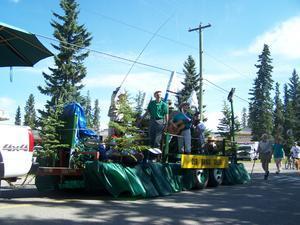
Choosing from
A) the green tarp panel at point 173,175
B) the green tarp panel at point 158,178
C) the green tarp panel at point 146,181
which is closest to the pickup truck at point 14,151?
the green tarp panel at point 146,181

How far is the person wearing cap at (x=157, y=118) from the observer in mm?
11633

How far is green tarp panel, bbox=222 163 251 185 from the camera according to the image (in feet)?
48.6

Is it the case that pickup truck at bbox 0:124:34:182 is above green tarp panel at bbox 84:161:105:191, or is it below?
above

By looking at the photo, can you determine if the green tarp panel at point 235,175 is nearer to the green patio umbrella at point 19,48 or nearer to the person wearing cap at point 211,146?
the person wearing cap at point 211,146

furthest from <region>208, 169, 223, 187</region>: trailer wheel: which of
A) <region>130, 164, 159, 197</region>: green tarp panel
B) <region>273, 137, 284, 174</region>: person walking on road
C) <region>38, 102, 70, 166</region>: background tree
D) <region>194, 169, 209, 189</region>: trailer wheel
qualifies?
<region>273, 137, 284, 174</region>: person walking on road

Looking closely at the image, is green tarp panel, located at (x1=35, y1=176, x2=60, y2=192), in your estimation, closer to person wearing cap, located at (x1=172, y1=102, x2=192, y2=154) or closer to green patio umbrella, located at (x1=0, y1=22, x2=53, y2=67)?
green patio umbrella, located at (x1=0, y1=22, x2=53, y2=67)

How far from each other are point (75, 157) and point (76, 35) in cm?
3991

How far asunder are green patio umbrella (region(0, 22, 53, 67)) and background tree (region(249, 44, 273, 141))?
68.6 m

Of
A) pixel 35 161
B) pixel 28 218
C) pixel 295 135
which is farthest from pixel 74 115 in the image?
pixel 295 135

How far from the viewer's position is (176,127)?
12.6m

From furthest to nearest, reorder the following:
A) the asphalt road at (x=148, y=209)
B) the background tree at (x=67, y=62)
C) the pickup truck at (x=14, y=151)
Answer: the background tree at (x=67, y=62) → the pickup truck at (x=14, y=151) → the asphalt road at (x=148, y=209)

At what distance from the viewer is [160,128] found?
1165cm

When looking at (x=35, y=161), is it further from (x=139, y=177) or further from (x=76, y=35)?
(x=76, y=35)

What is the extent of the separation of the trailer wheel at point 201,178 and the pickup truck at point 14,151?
5.49m
